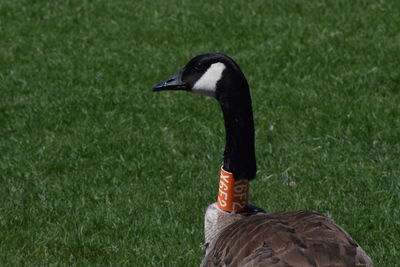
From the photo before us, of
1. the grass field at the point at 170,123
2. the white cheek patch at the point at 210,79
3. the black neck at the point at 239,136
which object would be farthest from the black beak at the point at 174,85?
the grass field at the point at 170,123

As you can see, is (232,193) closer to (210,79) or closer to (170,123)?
(210,79)

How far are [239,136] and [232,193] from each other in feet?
1.30

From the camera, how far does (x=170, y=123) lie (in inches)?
343

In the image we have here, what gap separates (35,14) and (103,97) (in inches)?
157

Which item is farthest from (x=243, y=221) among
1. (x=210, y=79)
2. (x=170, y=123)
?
(x=170, y=123)

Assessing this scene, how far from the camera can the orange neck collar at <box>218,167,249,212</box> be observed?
5125 millimetres

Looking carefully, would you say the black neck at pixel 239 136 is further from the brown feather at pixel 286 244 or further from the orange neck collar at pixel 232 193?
the brown feather at pixel 286 244

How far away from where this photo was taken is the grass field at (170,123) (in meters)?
6.46

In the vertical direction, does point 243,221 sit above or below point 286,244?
below

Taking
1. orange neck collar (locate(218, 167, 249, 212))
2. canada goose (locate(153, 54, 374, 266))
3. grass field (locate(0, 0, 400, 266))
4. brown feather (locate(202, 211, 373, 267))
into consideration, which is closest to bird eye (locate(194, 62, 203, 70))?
canada goose (locate(153, 54, 374, 266))

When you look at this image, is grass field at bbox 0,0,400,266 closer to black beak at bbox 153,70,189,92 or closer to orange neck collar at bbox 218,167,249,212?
orange neck collar at bbox 218,167,249,212

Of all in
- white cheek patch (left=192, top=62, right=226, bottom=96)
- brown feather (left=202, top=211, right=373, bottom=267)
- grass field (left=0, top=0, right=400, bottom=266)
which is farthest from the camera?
grass field (left=0, top=0, right=400, bottom=266)

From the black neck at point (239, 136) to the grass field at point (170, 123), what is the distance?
117 centimetres

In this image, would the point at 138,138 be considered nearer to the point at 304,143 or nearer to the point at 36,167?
the point at 36,167
